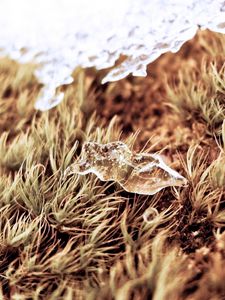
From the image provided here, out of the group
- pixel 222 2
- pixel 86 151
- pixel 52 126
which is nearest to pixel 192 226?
pixel 86 151

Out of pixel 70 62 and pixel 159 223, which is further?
pixel 70 62

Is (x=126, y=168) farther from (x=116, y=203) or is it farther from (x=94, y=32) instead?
(x=94, y=32)

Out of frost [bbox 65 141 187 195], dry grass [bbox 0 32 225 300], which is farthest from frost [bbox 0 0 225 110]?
frost [bbox 65 141 187 195]

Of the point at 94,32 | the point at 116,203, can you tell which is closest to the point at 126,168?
the point at 116,203

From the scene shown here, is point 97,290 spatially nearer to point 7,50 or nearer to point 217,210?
point 217,210

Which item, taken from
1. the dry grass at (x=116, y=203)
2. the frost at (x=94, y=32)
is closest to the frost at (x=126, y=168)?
the dry grass at (x=116, y=203)

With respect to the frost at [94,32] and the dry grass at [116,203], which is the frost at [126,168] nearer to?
the dry grass at [116,203]
